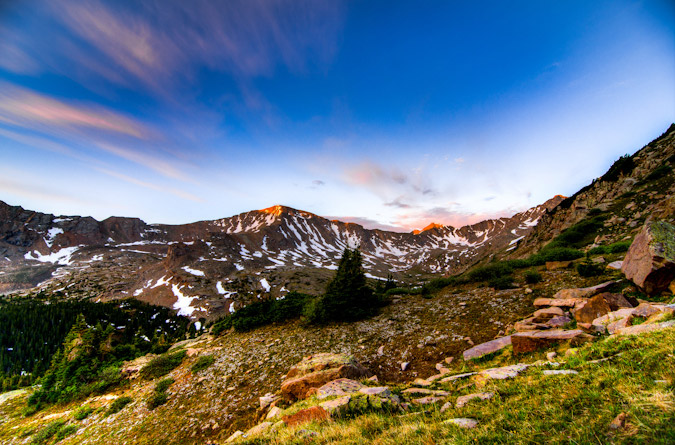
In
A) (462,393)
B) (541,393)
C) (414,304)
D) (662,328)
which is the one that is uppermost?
(662,328)

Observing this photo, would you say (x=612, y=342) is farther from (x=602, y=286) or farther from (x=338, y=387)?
(x=602, y=286)

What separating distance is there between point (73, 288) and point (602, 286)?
21113 centimetres

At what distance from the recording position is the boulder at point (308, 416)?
567 cm

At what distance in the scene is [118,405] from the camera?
42.0 feet

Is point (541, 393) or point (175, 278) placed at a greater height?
point (541, 393)

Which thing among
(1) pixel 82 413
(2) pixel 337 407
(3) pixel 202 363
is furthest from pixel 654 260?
(1) pixel 82 413

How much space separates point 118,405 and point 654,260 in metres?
24.8

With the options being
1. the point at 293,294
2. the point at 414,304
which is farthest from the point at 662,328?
the point at 293,294

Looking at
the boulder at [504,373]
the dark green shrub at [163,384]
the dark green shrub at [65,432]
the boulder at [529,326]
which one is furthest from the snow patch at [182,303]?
the boulder at [504,373]

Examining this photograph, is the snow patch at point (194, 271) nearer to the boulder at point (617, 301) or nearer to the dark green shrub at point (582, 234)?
the dark green shrub at point (582, 234)

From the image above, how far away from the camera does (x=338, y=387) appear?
25.6 ft

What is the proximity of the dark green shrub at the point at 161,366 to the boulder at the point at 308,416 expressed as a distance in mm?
14423

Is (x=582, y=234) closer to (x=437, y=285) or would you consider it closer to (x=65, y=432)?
(x=437, y=285)

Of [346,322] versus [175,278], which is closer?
[346,322]
